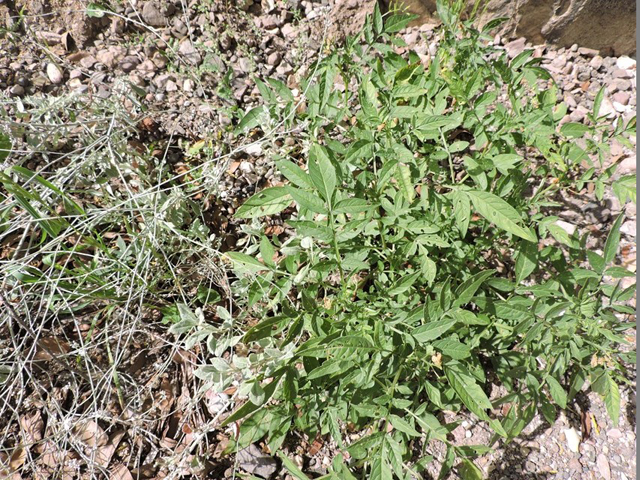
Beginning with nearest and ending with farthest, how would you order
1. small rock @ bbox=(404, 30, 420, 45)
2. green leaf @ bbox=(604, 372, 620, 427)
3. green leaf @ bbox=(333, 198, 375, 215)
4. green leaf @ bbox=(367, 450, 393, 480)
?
green leaf @ bbox=(367, 450, 393, 480) → green leaf @ bbox=(333, 198, 375, 215) → green leaf @ bbox=(604, 372, 620, 427) → small rock @ bbox=(404, 30, 420, 45)

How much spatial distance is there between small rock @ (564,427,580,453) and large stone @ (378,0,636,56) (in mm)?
2032

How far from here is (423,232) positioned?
1681mm

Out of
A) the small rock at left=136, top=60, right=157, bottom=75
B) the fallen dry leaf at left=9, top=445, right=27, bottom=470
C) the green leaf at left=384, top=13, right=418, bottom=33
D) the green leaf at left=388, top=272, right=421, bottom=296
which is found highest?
the green leaf at left=384, top=13, right=418, bottom=33

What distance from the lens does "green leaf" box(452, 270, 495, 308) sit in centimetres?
136

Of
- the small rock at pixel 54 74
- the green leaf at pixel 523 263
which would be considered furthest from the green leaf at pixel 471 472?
the small rock at pixel 54 74

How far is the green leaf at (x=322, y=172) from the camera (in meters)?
1.36

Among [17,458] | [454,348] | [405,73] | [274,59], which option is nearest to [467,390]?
[454,348]

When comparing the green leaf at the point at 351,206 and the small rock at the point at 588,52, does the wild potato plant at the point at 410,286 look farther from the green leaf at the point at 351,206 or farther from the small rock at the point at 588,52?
the small rock at the point at 588,52

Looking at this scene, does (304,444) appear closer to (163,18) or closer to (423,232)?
(423,232)

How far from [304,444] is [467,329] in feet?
2.86

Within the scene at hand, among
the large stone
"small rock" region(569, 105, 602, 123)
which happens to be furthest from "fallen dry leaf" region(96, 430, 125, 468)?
"small rock" region(569, 105, 602, 123)

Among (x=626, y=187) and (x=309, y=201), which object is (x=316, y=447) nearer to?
(x=309, y=201)

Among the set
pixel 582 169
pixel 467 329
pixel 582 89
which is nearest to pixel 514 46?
pixel 582 89

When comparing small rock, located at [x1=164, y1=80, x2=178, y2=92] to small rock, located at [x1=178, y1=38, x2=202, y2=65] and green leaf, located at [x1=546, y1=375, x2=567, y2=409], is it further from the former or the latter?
green leaf, located at [x1=546, y1=375, x2=567, y2=409]
